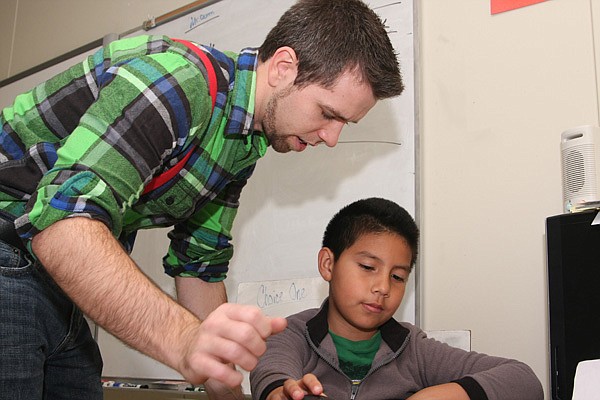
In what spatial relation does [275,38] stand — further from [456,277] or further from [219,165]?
[456,277]

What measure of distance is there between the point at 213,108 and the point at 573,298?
2.26 feet

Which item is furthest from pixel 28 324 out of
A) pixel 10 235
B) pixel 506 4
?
pixel 506 4

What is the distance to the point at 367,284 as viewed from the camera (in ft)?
4.25

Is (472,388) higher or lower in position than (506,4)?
lower

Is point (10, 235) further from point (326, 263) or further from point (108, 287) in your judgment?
point (326, 263)

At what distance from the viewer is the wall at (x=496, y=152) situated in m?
1.48

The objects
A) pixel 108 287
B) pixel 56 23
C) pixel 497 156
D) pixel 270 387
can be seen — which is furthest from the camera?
pixel 56 23

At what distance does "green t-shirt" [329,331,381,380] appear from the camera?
47.7 inches

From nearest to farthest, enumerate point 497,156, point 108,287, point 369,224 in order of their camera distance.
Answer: point 108,287
point 369,224
point 497,156

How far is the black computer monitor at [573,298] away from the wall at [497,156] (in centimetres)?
31

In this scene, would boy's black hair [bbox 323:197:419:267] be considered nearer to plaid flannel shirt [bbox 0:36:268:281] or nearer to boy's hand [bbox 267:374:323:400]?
plaid flannel shirt [bbox 0:36:268:281]

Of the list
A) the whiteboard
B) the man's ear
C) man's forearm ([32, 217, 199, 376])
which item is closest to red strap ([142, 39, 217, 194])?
the man's ear

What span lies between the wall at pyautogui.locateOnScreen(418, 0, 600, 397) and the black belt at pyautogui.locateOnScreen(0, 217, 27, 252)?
0.96 meters

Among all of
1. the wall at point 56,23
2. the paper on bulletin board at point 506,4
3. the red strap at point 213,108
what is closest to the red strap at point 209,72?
the red strap at point 213,108
